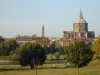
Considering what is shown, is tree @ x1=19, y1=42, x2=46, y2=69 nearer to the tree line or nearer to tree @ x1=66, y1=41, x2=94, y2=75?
the tree line

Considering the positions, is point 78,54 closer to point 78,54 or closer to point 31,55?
point 78,54

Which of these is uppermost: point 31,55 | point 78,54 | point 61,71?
point 78,54

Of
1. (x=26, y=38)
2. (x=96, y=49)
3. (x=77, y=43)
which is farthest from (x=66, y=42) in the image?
(x=77, y=43)

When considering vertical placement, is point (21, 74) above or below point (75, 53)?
below

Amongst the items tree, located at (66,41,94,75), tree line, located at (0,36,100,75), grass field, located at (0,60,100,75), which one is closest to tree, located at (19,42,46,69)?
tree line, located at (0,36,100,75)

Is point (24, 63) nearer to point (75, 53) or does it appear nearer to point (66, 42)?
point (75, 53)

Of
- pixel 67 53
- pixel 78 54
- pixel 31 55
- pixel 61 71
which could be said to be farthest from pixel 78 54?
pixel 31 55

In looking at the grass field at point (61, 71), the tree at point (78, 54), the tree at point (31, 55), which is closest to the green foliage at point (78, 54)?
the tree at point (78, 54)

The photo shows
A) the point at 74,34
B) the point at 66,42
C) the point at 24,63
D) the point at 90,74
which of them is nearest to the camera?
the point at 90,74

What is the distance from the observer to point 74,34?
7830 inches

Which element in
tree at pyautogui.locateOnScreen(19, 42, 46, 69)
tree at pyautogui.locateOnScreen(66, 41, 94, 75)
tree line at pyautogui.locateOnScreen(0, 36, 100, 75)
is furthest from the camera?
tree at pyautogui.locateOnScreen(19, 42, 46, 69)

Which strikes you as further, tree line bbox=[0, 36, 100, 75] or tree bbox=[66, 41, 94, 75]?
tree line bbox=[0, 36, 100, 75]

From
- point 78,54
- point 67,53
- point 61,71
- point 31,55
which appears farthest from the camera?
point 31,55

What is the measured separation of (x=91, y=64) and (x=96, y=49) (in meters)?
9.84
